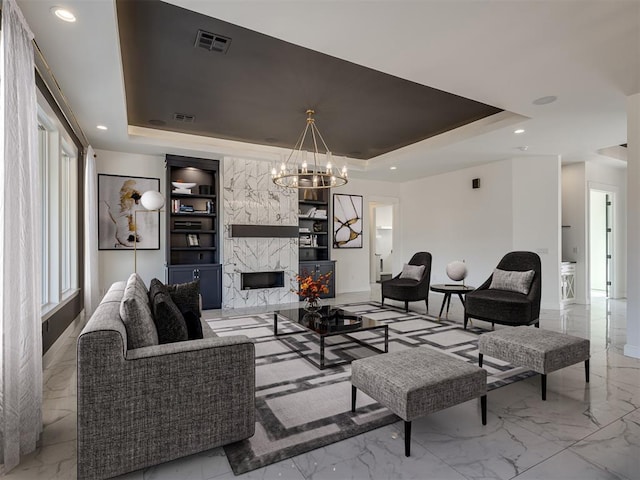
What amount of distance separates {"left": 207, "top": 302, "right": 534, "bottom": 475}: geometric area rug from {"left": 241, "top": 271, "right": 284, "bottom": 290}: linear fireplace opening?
4.33ft

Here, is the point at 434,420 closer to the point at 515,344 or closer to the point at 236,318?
the point at 515,344

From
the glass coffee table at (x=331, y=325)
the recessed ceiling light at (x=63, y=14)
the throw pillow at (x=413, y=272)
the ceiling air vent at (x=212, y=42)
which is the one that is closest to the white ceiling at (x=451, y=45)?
the recessed ceiling light at (x=63, y=14)

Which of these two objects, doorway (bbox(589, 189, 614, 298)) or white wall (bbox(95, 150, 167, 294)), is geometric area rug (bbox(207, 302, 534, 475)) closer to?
white wall (bbox(95, 150, 167, 294))

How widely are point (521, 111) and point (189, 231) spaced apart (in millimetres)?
5171

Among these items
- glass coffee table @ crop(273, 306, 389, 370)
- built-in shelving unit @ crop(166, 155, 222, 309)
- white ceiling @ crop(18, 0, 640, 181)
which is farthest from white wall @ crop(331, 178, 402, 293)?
white ceiling @ crop(18, 0, 640, 181)

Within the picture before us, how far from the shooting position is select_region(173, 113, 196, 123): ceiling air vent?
4703mm

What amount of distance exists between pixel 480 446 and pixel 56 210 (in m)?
4.59

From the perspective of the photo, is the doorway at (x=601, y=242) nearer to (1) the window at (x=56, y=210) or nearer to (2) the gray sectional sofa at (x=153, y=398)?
Answer: (2) the gray sectional sofa at (x=153, y=398)

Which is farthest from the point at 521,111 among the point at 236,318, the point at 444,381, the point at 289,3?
the point at 236,318

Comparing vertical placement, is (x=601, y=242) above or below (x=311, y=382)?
above

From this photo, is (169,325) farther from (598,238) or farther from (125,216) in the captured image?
(598,238)

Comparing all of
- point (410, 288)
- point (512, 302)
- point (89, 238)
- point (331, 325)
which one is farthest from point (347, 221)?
point (89, 238)

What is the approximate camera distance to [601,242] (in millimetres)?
7438

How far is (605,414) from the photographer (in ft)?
7.77
